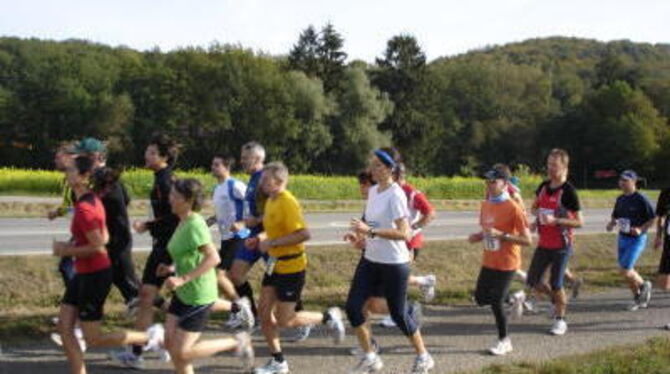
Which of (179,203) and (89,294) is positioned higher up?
(179,203)

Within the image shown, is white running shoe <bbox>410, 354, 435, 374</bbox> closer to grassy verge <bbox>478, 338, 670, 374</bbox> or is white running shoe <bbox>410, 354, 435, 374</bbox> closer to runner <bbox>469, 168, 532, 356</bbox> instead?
grassy verge <bbox>478, 338, 670, 374</bbox>

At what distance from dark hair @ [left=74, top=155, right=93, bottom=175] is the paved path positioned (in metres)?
1.84

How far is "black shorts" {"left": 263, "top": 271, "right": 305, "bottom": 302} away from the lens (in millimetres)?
6629

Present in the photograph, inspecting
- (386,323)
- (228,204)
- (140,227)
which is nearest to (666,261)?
(386,323)

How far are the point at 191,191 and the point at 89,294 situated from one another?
1.12 metres

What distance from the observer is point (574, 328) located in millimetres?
9023

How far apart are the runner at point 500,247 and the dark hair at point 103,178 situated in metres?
3.69

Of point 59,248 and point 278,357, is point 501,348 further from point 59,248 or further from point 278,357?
point 59,248

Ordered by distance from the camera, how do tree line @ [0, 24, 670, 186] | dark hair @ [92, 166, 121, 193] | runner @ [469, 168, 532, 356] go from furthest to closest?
tree line @ [0, 24, 670, 186] → runner @ [469, 168, 532, 356] → dark hair @ [92, 166, 121, 193]

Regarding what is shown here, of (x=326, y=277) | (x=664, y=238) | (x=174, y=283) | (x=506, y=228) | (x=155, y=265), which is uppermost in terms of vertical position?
(x=506, y=228)

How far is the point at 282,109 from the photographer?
65.9m

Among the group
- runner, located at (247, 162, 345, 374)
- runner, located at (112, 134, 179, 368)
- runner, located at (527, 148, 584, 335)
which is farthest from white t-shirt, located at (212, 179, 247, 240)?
runner, located at (527, 148, 584, 335)

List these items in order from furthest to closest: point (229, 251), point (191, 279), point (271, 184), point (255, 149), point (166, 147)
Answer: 1. point (229, 251)
2. point (255, 149)
3. point (166, 147)
4. point (271, 184)
5. point (191, 279)

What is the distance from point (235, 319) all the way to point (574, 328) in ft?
13.3
